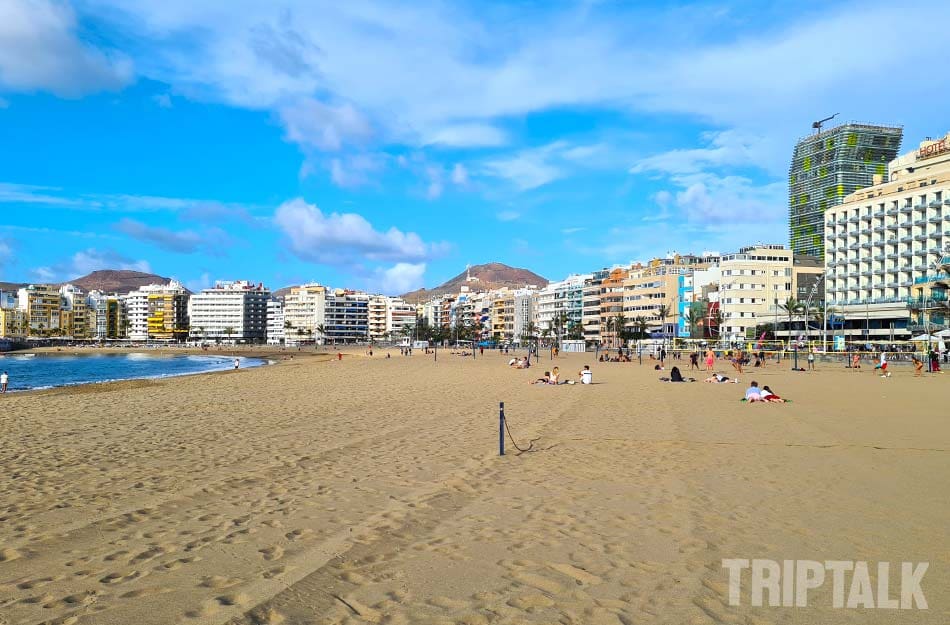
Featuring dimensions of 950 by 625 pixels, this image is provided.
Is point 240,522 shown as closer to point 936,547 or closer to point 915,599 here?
point 915,599

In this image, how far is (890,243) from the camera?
291 ft

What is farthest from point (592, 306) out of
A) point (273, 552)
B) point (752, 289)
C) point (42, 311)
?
point (42, 311)

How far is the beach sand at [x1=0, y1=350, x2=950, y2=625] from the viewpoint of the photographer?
518 cm

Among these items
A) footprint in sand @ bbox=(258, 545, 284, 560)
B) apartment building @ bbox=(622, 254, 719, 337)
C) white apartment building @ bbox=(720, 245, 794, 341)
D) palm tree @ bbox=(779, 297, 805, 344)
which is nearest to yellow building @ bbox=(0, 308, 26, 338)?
apartment building @ bbox=(622, 254, 719, 337)

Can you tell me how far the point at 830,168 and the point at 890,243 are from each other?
10391 centimetres

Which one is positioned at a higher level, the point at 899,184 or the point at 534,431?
the point at 899,184

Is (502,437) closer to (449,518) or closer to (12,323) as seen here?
(449,518)

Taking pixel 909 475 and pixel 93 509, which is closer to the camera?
pixel 93 509

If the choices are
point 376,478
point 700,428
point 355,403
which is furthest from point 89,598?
point 355,403

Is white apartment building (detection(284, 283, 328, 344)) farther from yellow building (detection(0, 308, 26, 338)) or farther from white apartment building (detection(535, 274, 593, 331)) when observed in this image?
yellow building (detection(0, 308, 26, 338))

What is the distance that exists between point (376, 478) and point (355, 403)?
11.9 m

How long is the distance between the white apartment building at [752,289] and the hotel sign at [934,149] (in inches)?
931

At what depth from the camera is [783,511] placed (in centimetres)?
785

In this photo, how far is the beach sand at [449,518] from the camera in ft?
17.0
